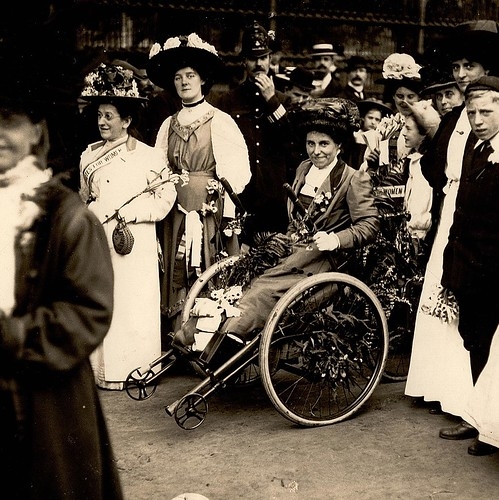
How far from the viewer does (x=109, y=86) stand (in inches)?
217

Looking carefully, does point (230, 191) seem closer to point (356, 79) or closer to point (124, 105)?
point (124, 105)

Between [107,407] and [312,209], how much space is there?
1741 millimetres

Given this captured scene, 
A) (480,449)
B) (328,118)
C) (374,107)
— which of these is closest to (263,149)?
(374,107)

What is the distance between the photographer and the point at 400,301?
212 inches

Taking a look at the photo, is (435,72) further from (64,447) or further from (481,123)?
(64,447)

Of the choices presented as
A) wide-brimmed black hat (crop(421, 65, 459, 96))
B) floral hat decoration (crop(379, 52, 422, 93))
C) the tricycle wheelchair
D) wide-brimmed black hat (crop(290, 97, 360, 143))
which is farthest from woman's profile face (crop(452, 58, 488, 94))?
floral hat decoration (crop(379, 52, 422, 93))

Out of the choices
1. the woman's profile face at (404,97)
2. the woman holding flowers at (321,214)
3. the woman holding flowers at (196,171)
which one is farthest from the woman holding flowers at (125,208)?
the woman's profile face at (404,97)

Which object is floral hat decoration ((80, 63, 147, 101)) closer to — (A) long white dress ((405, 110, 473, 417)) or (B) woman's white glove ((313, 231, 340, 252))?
(B) woman's white glove ((313, 231, 340, 252))

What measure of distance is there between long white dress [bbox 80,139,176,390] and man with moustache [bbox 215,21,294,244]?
54.0 inches

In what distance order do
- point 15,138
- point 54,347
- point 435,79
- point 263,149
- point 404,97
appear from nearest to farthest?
point 15,138 → point 54,347 → point 435,79 → point 404,97 → point 263,149

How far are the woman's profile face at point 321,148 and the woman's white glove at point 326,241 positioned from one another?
532 millimetres

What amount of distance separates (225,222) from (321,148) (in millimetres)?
1112

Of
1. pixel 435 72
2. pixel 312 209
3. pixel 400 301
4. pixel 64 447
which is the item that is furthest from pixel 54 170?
pixel 435 72

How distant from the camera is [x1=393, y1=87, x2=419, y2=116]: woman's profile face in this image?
632 cm
